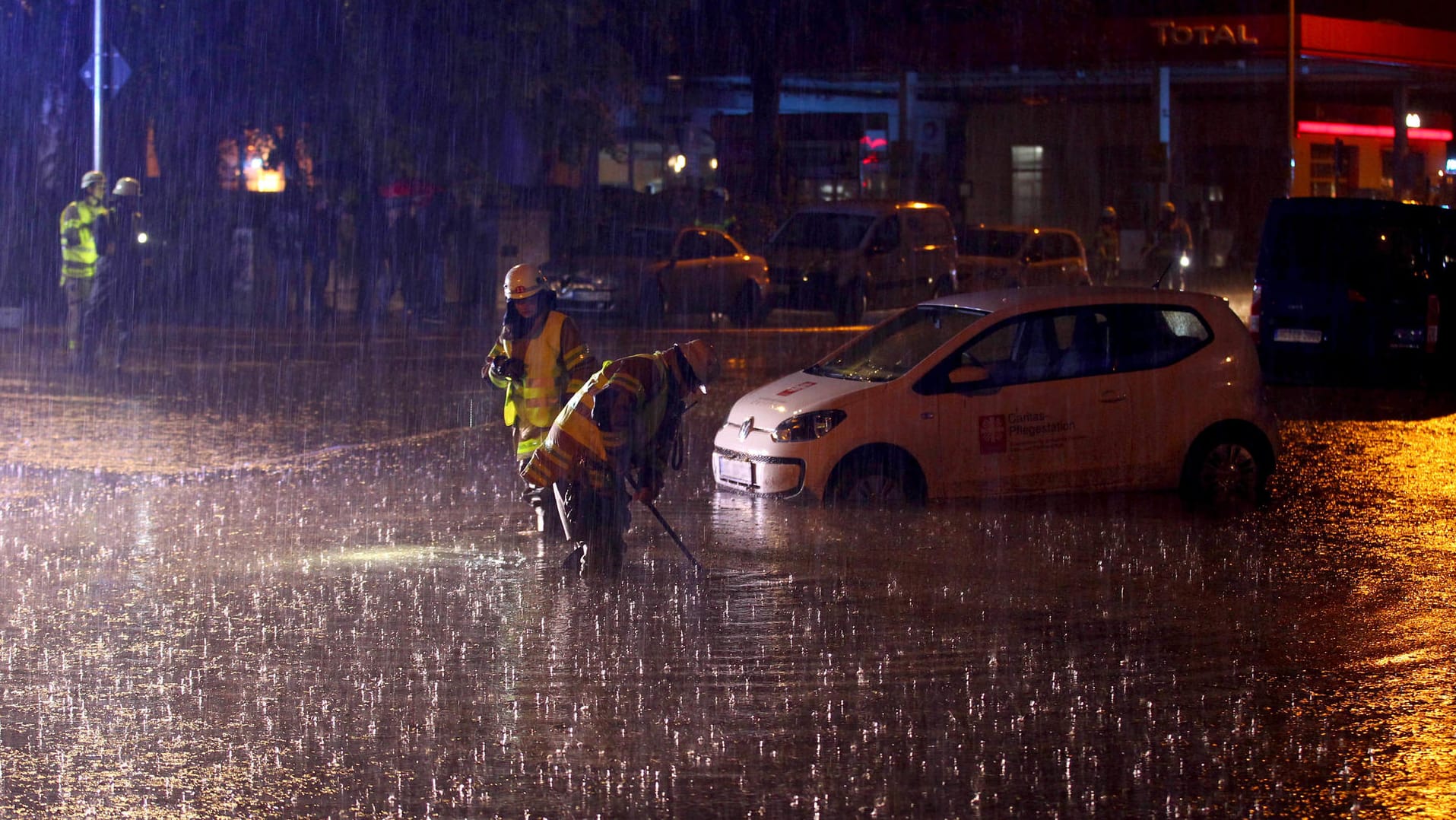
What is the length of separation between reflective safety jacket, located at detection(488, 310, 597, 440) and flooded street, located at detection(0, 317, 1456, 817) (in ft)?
2.55

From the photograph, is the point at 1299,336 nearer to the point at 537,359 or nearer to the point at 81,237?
the point at 537,359

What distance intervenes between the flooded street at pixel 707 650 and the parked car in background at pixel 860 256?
44.9ft

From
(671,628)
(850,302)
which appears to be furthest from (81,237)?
(671,628)

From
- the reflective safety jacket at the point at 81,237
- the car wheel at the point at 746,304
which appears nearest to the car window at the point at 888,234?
the car wheel at the point at 746,304

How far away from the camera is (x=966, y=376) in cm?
970

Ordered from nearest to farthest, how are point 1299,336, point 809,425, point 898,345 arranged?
1. point 809,425
2. point 898,345
3. point 1299,336

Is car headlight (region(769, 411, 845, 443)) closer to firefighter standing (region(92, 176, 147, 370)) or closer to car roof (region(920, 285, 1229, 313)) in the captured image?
→ car roof (region(920, 285, 1229, 313))

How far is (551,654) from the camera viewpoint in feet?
21.7

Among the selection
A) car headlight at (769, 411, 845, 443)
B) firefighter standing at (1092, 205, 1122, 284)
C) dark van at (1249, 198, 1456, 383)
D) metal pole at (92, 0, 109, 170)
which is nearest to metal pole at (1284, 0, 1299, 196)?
firefighter standing at (1092, 205, 1122, 284)

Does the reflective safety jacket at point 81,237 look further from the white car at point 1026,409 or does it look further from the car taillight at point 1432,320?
the car taillight at point 1432,320

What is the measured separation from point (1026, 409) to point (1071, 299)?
29.9 inches

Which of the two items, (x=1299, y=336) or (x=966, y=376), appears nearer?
(x=966, y=376)

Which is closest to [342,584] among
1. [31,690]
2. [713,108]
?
[31,690]

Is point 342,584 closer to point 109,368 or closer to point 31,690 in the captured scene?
point 31,690
